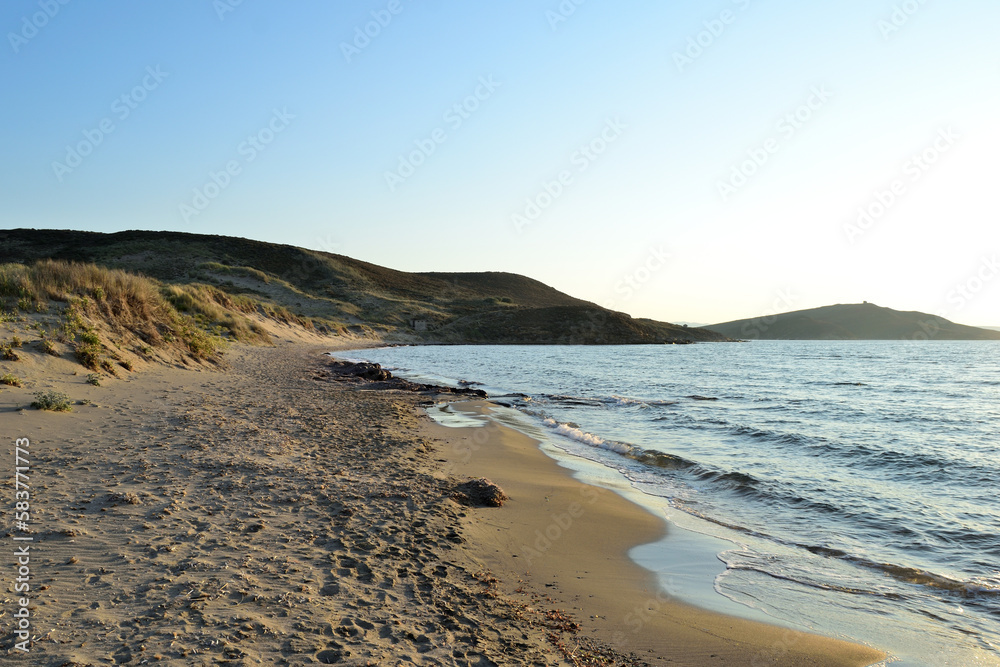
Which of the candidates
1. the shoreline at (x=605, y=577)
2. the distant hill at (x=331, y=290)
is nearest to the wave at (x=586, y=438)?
the shoreline at (x=605, y=577)

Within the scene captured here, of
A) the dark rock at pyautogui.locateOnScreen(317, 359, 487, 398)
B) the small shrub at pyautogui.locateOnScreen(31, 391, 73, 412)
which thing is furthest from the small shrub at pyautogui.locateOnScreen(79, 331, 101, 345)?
the dark rock at pyautogui.locateOnScreen(317, 359, 487, 398)

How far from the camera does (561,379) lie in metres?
31.2

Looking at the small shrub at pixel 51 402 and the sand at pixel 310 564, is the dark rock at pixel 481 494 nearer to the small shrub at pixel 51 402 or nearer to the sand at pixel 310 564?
the sand at pixel 310 564

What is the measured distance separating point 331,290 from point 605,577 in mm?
94909

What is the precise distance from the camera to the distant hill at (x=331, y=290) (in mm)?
80681

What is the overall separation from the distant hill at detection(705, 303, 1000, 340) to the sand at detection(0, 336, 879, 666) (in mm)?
171389

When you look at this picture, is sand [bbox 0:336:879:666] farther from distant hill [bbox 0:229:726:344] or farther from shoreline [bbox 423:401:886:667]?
distant hill [bbox 0:229:726:344]

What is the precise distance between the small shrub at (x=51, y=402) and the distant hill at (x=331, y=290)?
2237 inches

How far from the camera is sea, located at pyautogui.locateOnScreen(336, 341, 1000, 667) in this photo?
5547 mm

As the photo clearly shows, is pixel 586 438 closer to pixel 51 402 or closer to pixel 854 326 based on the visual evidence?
pixel 51 402

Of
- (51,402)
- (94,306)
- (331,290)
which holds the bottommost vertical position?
(51,402)

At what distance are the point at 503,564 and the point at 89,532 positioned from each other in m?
3.94

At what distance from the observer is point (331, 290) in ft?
314

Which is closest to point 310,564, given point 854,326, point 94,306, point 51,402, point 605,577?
point 605,577
